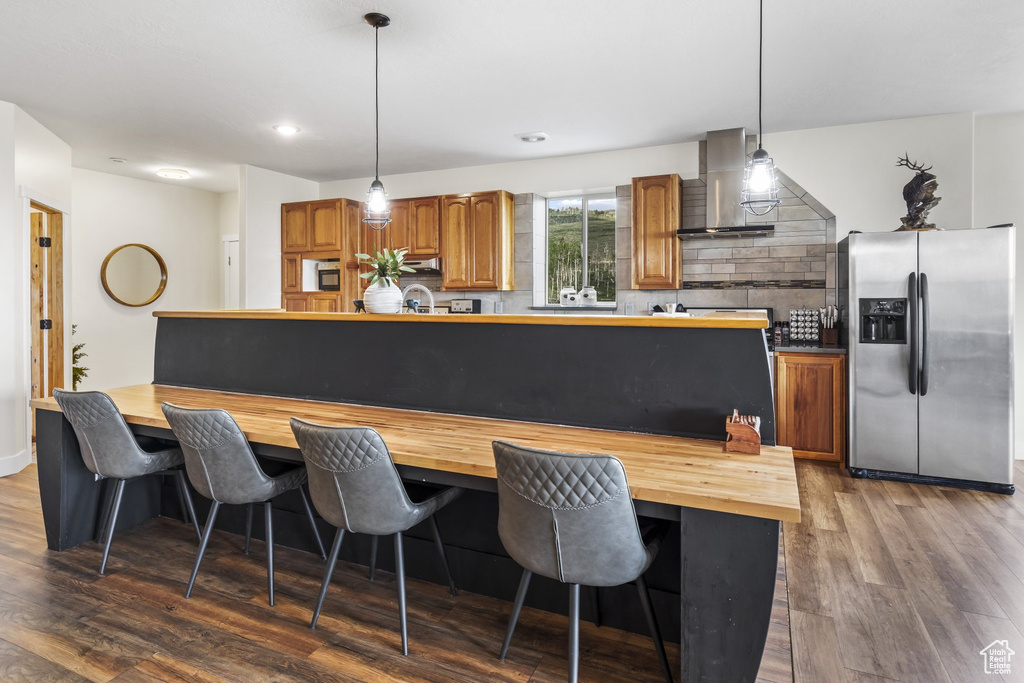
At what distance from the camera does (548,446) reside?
6.79 feet

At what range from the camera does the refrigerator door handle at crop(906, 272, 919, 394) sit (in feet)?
12.9

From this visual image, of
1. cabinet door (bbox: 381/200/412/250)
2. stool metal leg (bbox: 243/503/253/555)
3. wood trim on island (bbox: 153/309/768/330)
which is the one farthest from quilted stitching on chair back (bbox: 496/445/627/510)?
cabinet door (bbox: 381/200/412/250)

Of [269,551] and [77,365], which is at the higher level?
[77,365]

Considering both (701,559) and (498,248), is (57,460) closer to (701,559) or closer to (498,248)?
(701,559)

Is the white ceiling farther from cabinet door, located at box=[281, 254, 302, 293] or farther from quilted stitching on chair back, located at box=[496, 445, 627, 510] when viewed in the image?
quilted stitching on chair back, located at box=[496, 445, 627, 510]

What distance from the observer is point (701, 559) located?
1.65 m

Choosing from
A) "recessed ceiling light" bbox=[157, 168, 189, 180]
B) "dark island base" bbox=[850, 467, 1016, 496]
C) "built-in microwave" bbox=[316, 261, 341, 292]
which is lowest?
"dark island base" bbox=[850, 467, 1016, 496]

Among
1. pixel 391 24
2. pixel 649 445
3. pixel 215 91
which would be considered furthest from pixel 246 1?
pixel 649 445

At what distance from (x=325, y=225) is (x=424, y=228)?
1114 millimetres

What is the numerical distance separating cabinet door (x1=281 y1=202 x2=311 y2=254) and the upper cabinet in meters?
1.58

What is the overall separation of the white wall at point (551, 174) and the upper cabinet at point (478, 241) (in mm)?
338

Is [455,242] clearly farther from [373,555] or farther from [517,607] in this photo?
[517,607]

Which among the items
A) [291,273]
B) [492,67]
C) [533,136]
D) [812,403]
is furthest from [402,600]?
[291,273]

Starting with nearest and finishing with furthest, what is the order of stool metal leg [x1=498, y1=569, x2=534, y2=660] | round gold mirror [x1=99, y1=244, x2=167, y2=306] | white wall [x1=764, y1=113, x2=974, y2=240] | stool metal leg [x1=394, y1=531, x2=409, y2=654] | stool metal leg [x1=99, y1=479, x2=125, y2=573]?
stool metal leg [x1=498, y1=569, x2=534, y2=660], stool metal leg [x1=394, y1=531, x2=409, y2=654], stool metal leg [x1=99, y1=479, x2=125, y2=573], white wall [x1=764, y1=113, x2=974, y2=240], round gold mirror [x1=99, y1=244, x2=167, y2=306]
